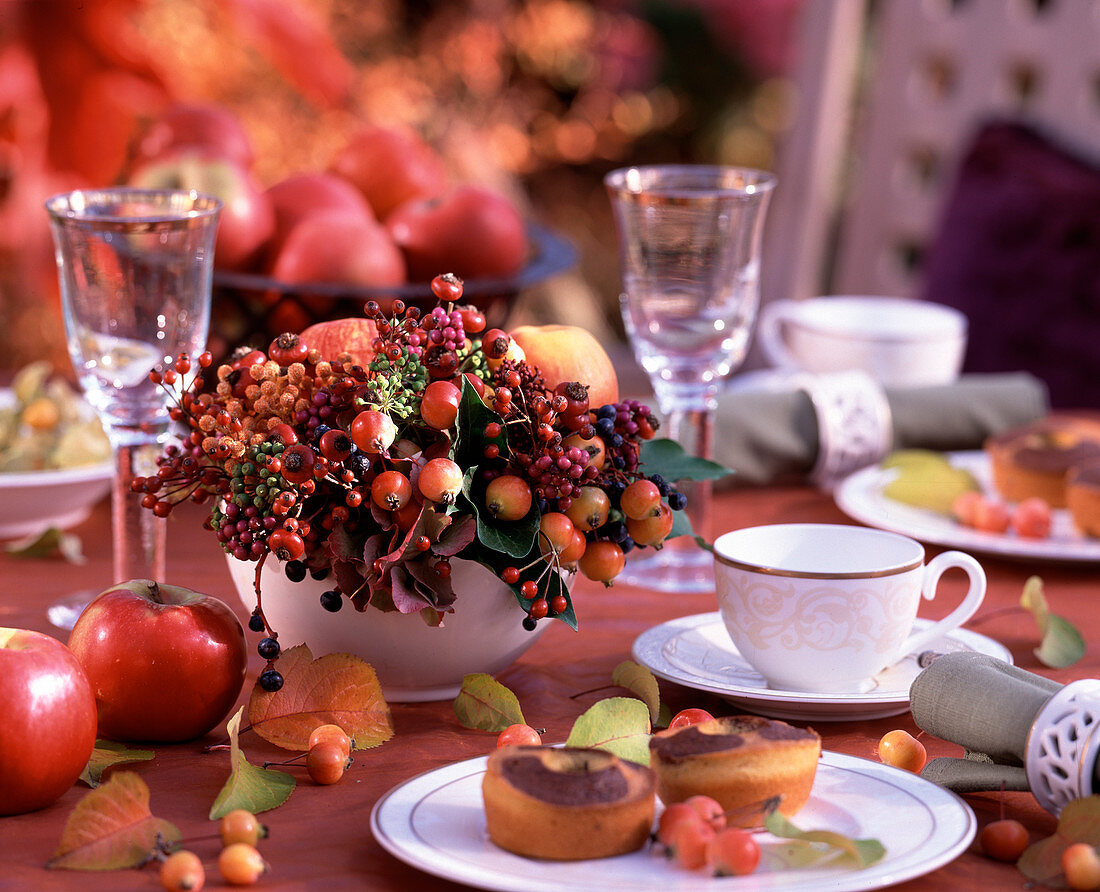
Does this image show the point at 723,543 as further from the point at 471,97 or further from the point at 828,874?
the point at 471,97

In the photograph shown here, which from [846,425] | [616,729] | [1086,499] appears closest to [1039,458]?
[1086,499]

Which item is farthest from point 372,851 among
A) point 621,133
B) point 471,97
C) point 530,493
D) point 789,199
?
point 621,133

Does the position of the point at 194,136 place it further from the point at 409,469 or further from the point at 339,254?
the point at 409,469

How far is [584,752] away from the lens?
0.59 metres

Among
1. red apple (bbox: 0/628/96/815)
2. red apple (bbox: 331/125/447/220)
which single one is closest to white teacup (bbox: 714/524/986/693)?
red apple (bbox: 0/628/96/815)

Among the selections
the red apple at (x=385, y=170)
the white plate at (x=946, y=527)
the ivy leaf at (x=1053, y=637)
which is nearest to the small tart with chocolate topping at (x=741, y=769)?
the ivy leaf at (x=1053, y=637)

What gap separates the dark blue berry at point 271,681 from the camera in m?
0.71

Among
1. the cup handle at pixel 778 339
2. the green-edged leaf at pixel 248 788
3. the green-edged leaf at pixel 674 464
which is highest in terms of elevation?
the green-edged leaf at pixel 674 464

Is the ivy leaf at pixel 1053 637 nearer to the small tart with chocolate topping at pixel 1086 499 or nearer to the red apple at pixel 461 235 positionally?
the small tart with chocolate topping at pixel 1086 499

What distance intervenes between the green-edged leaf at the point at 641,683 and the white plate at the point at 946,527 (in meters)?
0.47

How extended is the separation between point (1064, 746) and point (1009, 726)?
0.16 feet

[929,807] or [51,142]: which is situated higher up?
[51,142]

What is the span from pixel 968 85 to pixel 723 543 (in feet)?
6.32

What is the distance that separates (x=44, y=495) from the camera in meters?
1.17
